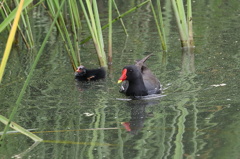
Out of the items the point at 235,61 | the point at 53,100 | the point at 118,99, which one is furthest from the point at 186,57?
the point at 53,100

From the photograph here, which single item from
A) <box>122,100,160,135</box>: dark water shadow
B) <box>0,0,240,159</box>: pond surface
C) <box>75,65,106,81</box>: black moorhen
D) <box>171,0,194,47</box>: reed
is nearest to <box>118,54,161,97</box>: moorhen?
<box>0,0,240,159</box>: pond surface

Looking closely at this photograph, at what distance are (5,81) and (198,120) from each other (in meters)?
3.42

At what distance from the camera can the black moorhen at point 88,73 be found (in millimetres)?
8016

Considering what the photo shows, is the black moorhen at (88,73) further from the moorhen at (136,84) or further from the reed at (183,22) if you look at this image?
the reed at (183,22)

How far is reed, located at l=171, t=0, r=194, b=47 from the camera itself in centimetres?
862

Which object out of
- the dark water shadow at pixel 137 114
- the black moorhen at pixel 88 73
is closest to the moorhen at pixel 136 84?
the dark water shadow at pixel 137 114

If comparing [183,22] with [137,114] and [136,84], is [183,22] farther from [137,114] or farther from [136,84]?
A: [137,114]

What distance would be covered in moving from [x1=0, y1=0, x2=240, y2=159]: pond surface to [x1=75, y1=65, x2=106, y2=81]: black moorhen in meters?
0.10

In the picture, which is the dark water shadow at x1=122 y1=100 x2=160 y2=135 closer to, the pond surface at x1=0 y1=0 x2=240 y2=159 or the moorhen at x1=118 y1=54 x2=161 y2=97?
the pond surface at x1=0 y1=0 x2=240 y2=159

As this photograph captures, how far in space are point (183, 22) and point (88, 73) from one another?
1.83 meters

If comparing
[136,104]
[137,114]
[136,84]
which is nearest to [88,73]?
[136,84]

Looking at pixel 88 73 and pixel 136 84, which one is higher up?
pixel 88 73

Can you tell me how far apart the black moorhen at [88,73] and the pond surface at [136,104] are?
10cm

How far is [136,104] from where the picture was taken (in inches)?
269
